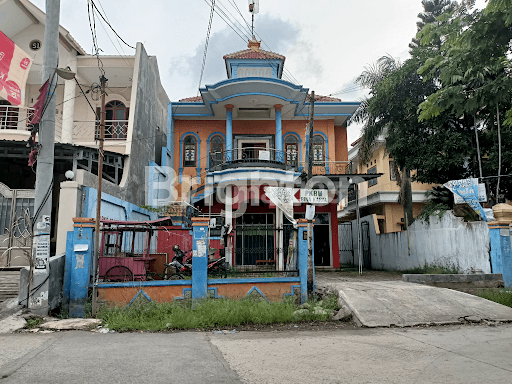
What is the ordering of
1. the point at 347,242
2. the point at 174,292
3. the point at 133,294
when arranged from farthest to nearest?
the point at 347,242
the point at 174,292
the point at 133,294

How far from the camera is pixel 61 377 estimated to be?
4570mm

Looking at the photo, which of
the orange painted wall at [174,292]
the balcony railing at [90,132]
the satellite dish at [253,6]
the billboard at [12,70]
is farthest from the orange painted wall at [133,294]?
the satellite dish at [253,6]

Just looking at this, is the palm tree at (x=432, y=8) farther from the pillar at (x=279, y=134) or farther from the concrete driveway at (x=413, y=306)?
the concrete driveway at (x=413, y=306)

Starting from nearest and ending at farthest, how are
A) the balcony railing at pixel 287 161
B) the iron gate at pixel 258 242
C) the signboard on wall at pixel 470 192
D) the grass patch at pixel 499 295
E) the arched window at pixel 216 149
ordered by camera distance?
the grass patch at pixel 499 295
the iron gate at pixel 258 242
the signboard on wall at pixel 470 192
the balcony railing at pixel 287 161
the arched window at pixel 216 149

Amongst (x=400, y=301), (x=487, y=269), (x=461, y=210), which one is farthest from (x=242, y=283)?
(x=461, y=210)

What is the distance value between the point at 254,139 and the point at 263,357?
13.8 m

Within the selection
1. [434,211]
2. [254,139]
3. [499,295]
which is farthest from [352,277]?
[254,139]

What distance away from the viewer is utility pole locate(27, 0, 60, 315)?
8.41 metres

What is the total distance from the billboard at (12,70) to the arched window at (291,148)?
37.0 feet

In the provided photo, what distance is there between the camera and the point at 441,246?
47.4ft

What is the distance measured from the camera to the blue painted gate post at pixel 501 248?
1132cm

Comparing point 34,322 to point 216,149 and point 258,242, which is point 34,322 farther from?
point 216,149

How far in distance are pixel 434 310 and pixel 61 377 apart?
7.58 m

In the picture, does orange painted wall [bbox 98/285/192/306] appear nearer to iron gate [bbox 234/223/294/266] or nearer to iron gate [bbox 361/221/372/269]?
iron gate [bbox 234/223/294/266]
